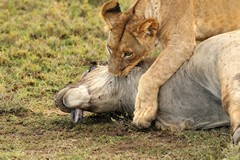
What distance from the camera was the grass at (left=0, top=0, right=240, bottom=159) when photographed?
4.25m

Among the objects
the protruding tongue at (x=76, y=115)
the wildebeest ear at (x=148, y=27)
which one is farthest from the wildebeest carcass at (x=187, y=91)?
the wildebeest ear at (x=148, y=27)

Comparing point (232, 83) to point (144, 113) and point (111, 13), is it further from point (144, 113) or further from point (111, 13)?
point (111, 13)

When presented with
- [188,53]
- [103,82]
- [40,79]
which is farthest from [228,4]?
[40,79]

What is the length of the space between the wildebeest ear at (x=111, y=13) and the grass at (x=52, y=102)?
663 mm

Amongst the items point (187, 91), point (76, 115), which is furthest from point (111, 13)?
point (187, 91)

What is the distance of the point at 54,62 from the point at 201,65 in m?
2.53

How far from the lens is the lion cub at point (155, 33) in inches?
195

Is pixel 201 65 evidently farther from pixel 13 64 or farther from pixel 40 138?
pixel 13 64

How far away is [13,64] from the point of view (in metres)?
7.12

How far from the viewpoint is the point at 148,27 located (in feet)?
16.8

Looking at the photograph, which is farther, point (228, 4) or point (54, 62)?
point (54, 62)

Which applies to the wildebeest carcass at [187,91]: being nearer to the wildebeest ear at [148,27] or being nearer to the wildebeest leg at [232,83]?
the wildebeest leg at [232,83]

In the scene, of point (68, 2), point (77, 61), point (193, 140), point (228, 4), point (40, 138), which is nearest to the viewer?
point (193, 140)

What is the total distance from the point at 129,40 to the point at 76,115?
24.7 inches
